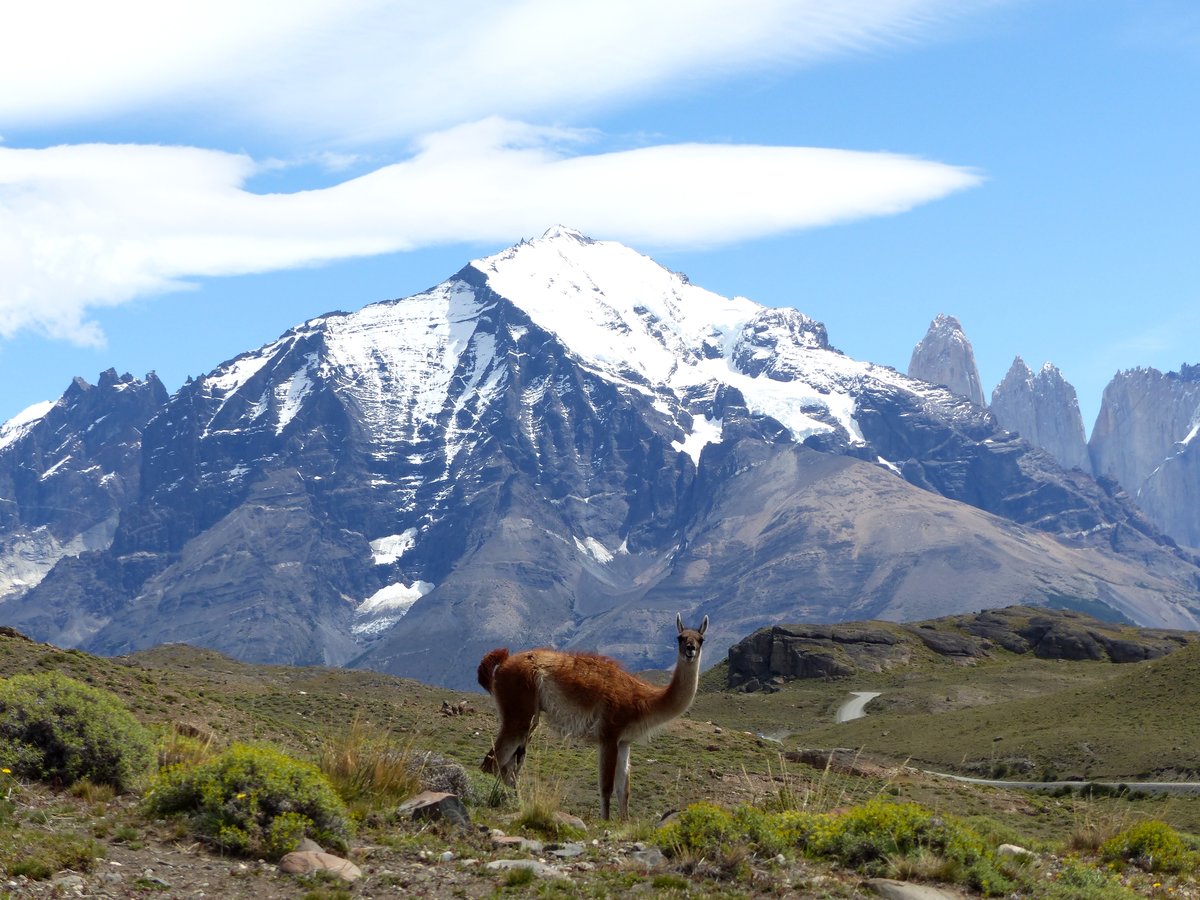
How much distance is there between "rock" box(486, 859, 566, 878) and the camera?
16.2 meters

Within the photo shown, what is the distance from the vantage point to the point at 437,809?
18.6 m

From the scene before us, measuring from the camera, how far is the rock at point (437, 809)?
1850cm

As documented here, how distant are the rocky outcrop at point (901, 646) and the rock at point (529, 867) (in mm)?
121492

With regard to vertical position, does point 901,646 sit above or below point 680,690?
below

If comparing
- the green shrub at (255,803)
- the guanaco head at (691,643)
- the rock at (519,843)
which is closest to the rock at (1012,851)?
the guanaco head at (691,643)

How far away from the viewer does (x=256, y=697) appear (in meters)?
55.2

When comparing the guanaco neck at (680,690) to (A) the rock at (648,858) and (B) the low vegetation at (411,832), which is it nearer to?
(B) the low vegetation at (411,832)

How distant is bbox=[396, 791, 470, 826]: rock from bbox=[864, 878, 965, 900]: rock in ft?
17.8

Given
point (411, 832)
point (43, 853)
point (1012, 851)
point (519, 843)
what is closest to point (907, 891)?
point (1012, 851)

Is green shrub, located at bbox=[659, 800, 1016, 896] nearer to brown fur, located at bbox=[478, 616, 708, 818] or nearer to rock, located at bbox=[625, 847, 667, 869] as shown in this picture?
rock, located at bbox=[625, 847, 667, 869]

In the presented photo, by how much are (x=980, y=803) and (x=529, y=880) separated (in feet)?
92.2

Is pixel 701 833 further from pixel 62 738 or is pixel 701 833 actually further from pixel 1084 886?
pixel 62 738

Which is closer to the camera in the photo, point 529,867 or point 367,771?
point 529,867

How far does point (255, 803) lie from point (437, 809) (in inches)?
109
